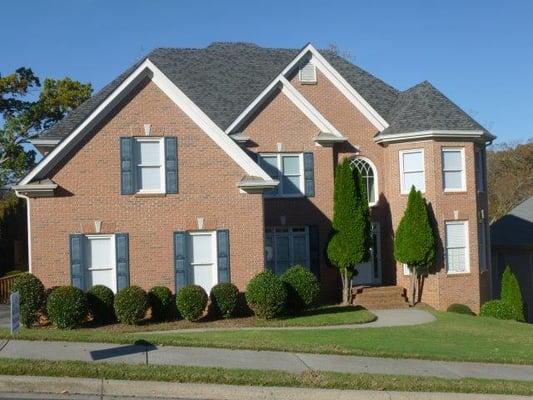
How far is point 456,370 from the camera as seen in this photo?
11766 mm

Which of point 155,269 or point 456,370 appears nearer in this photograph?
point 456,370

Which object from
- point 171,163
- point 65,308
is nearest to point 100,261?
point 65,308

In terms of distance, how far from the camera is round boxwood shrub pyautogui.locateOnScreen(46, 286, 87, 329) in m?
16.9

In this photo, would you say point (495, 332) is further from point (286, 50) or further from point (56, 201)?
point (286, 50)

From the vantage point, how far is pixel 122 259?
61.8 feet

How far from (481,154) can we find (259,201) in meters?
9.19

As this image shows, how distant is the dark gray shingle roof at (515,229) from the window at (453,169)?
6.53m

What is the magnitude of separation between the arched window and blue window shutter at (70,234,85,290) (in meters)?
10.0

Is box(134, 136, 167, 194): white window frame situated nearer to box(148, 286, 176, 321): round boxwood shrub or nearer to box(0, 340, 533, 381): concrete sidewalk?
box(148, 286, 176, 321): round boxwood shrub

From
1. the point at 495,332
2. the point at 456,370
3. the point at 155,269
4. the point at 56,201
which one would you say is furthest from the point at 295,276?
the point at 456,370

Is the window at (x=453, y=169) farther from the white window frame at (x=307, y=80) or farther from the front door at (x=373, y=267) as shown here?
the white window frame at (x=307, y=80)

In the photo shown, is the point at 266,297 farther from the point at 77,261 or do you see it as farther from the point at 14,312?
the point at 14,312

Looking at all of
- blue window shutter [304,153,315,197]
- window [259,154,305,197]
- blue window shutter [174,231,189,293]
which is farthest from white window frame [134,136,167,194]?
blue window shutter [304,153,315,197]

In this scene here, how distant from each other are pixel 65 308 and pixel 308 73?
12.3 m
